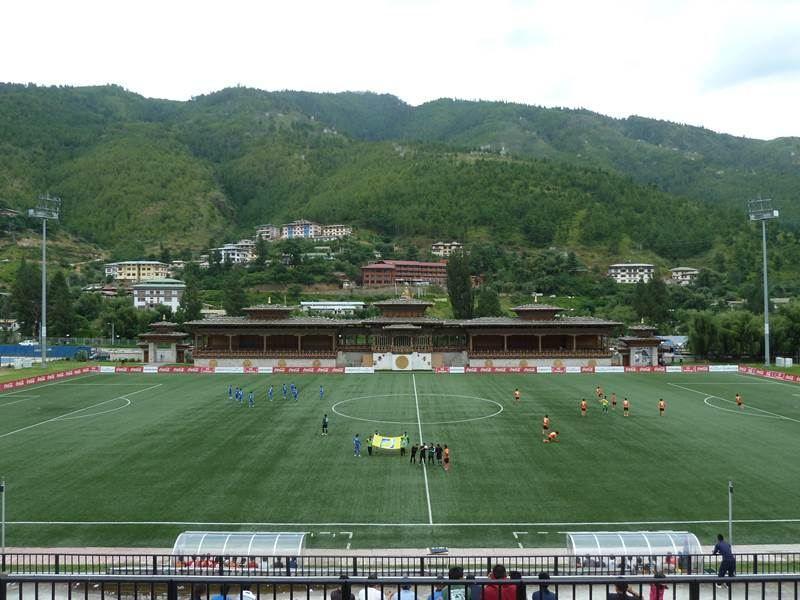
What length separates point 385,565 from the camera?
18.8 meters

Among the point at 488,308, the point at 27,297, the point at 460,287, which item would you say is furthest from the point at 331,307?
the point at 27,297

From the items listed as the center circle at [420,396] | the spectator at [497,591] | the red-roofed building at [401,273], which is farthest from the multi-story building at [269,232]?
the spectator at [497,591]

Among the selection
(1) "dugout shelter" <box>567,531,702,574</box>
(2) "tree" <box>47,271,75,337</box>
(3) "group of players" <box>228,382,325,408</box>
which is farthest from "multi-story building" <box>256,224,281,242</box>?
(1) "dugout shelter" <box>567,531,702,574</box>

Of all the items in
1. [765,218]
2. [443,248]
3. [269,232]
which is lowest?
[765,218]

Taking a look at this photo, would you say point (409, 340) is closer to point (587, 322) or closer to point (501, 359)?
point (501, 359)

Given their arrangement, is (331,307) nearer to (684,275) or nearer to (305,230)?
(305,230)

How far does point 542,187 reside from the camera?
190 metres

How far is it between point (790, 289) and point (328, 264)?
9358 centimetres

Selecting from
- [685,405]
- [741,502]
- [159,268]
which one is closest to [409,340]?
[685,405]

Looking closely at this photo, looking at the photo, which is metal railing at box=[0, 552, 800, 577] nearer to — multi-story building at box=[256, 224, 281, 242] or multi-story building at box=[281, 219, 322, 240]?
multi-story building at box=[281, 219, 322, 240]

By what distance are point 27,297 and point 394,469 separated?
93.1m

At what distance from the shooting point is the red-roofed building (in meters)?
142

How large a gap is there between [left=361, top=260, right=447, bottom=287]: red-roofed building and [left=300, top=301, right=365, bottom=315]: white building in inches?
696

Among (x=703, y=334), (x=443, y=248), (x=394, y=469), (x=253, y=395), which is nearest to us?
Result: (x=394, y=469)
